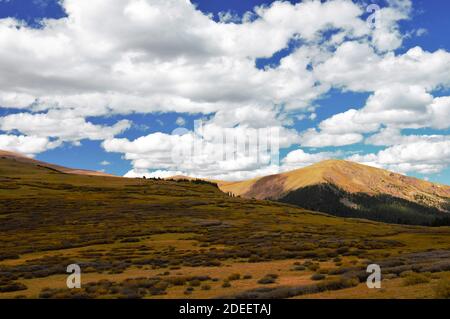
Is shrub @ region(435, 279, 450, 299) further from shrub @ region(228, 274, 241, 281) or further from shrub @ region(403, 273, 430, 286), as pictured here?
shrub @ region(228, 274, 241, 281)

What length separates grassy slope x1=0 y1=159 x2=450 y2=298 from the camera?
3994cm

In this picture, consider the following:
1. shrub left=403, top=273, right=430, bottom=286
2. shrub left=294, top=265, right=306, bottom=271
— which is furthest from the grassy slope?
shrub left=403, top=273, right=430, bottom=286

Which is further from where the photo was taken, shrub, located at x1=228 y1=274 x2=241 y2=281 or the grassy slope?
the grassy slope

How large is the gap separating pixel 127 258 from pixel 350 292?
3919cm

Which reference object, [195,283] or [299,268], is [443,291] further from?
[299,268]

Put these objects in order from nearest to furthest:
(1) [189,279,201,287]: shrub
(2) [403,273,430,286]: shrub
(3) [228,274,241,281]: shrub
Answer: (2) [403,273,430,286]: shrub
(1) [189,279,201,287]: shrub
(3) [228,274,241,281]: shrub

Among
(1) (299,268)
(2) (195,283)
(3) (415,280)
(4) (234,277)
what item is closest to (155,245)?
(1) (299,268)

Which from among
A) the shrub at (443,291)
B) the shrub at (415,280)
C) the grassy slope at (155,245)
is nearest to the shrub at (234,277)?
the grassy slope at (155,245)

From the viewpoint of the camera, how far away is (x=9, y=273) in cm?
4628

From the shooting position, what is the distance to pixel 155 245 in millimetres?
76375

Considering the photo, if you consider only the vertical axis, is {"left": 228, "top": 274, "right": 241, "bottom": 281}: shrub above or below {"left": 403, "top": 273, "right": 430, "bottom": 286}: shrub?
below
